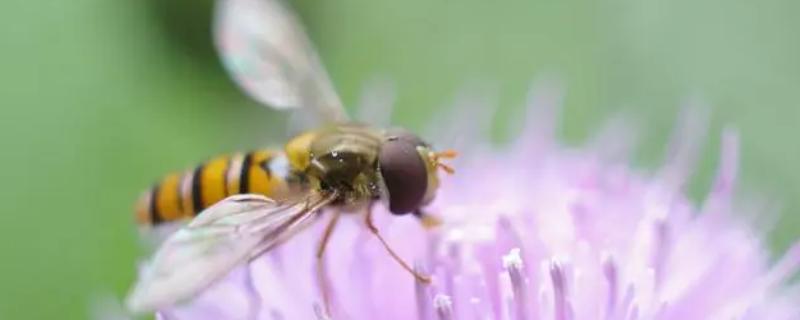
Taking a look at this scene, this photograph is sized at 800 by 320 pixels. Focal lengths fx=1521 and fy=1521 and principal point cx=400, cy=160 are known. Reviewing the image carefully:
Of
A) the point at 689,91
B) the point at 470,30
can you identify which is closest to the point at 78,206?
the point at 470,30

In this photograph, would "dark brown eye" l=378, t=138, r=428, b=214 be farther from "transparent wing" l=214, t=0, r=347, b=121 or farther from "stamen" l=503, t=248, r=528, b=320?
"transparent wing" l=214, t=0, r=347, b=121

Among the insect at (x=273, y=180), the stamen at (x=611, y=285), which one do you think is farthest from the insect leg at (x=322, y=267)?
the stamen at (x=611, y=285)

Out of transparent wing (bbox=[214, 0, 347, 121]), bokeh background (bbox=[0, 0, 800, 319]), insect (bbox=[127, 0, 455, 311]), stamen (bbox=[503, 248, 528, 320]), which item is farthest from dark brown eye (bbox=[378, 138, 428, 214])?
bokeh background (bbox=[0, 0, 800, 319])

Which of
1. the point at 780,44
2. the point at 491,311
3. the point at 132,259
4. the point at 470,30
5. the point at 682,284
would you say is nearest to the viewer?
the point at 491,311

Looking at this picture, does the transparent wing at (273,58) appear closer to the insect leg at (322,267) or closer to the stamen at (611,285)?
the insect leg at (322,267)

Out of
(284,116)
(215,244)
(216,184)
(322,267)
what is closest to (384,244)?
(322,267)

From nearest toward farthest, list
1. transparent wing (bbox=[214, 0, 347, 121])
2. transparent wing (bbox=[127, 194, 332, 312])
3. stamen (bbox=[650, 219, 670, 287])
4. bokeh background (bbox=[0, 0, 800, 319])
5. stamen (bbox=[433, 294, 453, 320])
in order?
transparent wing (bbox=[127, 194, 332, 312]), stamen (bbox=[433, 294, 453, 320]), stamen (bbox=[650, 219, 670, 287]), transparent wing (bbox=[214, 0, 347, 121]), bokeh background (bbox=[0, 0, 800, 319])

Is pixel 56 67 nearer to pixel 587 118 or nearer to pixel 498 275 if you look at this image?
pixel 587 118

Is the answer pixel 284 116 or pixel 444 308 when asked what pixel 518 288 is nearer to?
pixel 444 308
